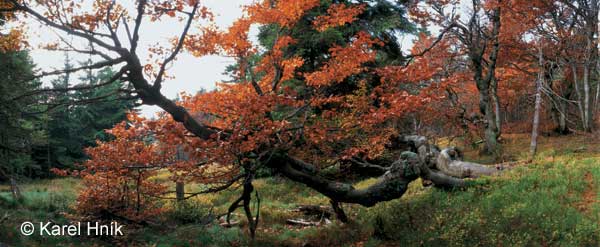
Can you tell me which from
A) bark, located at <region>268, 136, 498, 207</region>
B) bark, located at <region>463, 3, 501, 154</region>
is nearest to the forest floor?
bark, located at <region>268, 136, 498, 207</region>

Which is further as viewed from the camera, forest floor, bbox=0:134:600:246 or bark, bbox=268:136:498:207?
bark, bbox=268:136:498:207

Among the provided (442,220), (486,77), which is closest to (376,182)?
(442,220)

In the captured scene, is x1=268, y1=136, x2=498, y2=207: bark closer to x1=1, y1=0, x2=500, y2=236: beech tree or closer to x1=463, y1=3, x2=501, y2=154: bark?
x1=1, y1=0, x2=500, y2=236: beech tree

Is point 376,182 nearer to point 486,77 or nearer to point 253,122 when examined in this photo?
point 253,122

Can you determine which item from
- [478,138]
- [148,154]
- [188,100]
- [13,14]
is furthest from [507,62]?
[13,14]

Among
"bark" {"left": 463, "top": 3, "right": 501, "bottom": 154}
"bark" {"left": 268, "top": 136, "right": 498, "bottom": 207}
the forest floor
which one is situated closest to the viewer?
the forest floor

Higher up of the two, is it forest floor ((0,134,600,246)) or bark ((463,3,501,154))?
bark ((463,3,501,154))

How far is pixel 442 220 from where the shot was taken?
8094 mm

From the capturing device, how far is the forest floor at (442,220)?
7043mm

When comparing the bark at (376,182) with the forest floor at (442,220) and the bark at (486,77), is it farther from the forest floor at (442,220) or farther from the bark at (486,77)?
the bark at (486,77)

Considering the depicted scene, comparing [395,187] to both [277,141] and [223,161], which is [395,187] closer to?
[277,141]

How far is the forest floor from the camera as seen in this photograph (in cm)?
704

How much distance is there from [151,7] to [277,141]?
3.85m

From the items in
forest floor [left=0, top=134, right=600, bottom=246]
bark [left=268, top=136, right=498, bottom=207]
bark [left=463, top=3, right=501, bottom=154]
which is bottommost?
forest floor [left=0, top=134, right=600, bottom=246]
